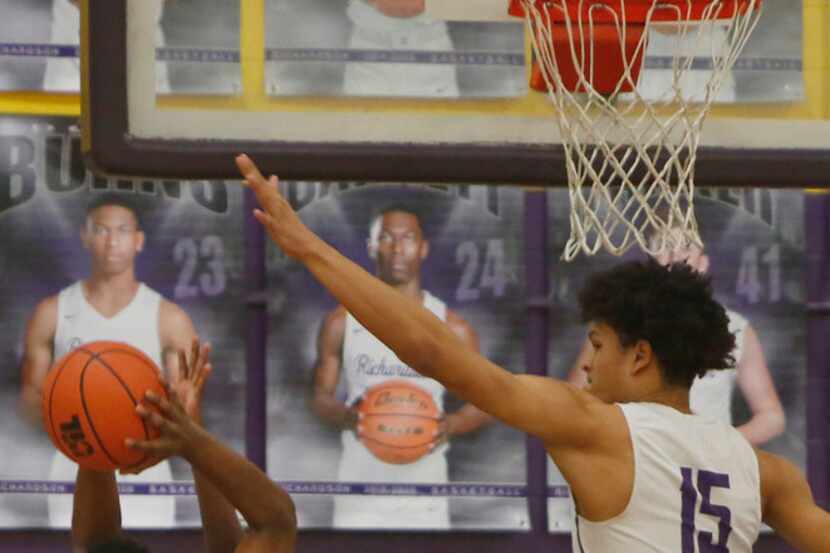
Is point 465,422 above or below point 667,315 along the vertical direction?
below

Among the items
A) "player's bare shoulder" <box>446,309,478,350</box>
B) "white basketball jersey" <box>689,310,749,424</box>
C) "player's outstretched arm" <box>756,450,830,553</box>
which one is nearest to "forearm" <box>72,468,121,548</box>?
"player's outstretched arm" <box>756,450,830,553</box>

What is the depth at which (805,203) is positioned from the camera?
6.66 meters

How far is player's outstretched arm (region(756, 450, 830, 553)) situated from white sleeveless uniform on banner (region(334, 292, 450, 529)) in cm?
358

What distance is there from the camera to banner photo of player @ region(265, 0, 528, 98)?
3.79 metres

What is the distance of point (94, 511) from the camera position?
2.77 metres

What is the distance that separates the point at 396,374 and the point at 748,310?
156 centimetres

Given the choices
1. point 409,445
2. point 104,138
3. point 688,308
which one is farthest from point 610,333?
point 409,445

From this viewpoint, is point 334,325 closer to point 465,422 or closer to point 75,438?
point 465,422

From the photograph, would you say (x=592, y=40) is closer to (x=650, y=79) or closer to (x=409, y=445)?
(x=650, y=79)

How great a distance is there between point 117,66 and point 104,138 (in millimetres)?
182

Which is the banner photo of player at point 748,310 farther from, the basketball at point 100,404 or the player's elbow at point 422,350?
the player's elbow at point 422,350

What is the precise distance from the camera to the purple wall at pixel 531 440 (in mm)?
6375

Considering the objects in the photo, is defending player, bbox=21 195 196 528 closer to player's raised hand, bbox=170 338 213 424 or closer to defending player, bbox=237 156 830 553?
player's raised hand, bbox=170 338 213 424

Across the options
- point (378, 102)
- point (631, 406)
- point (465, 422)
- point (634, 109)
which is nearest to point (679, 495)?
point (631, 406)
